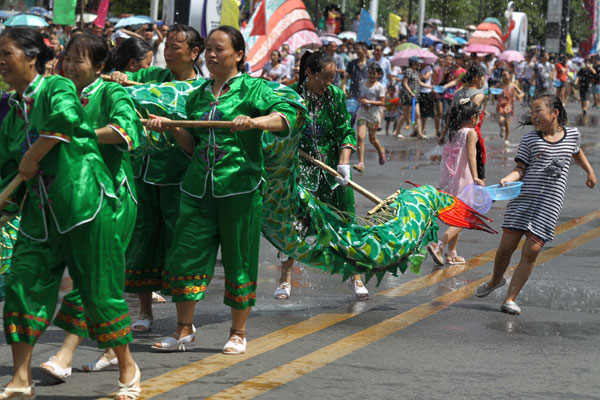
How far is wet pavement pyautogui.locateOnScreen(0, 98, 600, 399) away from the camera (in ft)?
16.6

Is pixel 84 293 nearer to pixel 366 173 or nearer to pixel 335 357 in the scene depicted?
pixel 335 357

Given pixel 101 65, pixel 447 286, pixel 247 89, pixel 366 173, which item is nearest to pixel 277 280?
pixel 447 286

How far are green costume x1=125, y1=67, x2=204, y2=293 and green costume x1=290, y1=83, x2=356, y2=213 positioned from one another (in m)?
1.38

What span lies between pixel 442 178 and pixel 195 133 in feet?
12.8

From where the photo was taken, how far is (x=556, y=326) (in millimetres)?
6547

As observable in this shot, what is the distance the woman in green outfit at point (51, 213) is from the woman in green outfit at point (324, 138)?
267cm

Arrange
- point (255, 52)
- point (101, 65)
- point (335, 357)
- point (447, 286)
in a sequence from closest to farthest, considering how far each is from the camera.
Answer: point (101, 65), point (335, 357), point (447, 286), point (255, 52)

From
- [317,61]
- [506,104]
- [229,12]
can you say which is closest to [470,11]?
[506,104]

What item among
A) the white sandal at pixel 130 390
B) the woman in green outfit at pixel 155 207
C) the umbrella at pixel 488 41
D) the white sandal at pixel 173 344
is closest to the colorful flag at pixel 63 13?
the woman in green outfit at pixel 155 207

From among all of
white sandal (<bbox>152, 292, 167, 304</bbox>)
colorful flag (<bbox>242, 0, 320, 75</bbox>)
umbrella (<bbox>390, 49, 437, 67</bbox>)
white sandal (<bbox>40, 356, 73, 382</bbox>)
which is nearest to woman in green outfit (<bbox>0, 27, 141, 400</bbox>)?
white sandal (<bbox>40, 356, 73, 382</bbox>)

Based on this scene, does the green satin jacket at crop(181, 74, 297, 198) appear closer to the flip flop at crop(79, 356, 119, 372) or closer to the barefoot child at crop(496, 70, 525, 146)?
the flip flop at crop(79, 356, 119, 372)

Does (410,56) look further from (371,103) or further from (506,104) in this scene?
(371,103)

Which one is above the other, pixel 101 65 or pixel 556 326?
pixel 101 65

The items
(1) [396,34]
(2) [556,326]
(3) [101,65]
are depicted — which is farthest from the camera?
(1) [396,34]
